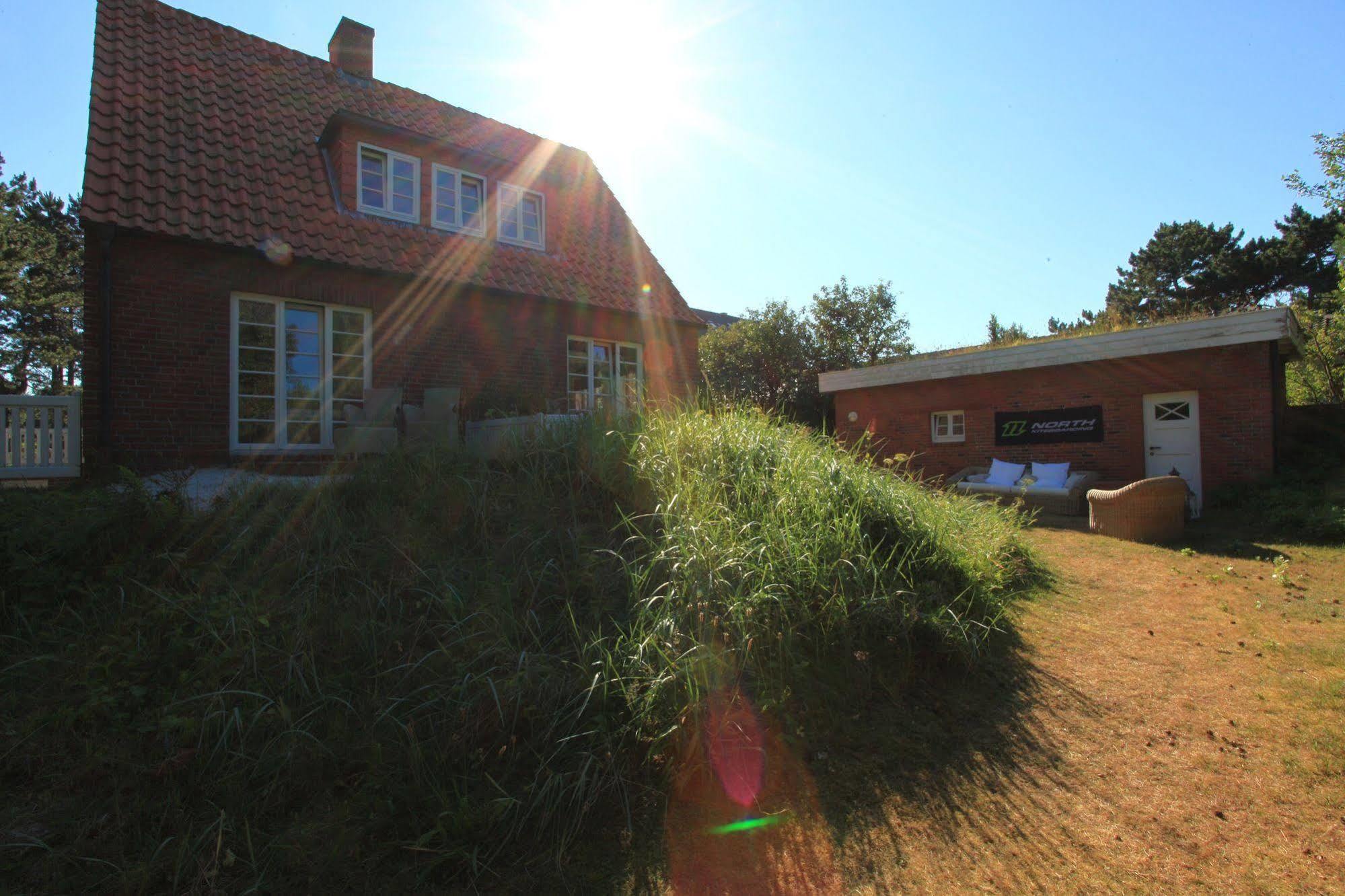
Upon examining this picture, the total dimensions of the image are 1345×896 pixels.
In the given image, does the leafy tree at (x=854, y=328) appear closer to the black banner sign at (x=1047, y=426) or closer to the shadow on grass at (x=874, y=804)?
the black banner sign at (x=1047, y=426)

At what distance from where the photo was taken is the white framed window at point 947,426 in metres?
14.1

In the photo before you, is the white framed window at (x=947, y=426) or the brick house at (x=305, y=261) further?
the white framed window at (x=947, y=426)

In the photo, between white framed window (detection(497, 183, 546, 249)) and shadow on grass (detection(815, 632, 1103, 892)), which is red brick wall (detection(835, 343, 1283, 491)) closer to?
white framed window (detection(497, 183, 546, 249))

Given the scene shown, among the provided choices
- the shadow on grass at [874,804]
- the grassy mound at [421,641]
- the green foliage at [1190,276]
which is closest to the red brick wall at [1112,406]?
the grassy mound at [421,641]

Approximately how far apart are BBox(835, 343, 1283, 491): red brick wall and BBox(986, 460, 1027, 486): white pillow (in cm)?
Result: 83

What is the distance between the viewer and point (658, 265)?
1317 centimetres

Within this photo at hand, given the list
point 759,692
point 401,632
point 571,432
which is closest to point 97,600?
point 401,632

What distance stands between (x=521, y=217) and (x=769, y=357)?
14.8 meters

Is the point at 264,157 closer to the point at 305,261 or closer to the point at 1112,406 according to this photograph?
the point at 305,261

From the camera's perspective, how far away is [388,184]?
963 centimetres

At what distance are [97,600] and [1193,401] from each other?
1381cm

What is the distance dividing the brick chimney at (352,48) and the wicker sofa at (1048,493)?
484 inches

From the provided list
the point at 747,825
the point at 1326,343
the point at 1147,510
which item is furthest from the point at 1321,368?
the point at 747,825

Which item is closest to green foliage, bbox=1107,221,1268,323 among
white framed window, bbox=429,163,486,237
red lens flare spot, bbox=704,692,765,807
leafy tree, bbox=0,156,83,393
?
white framed window, bbox=429,163,486,237
